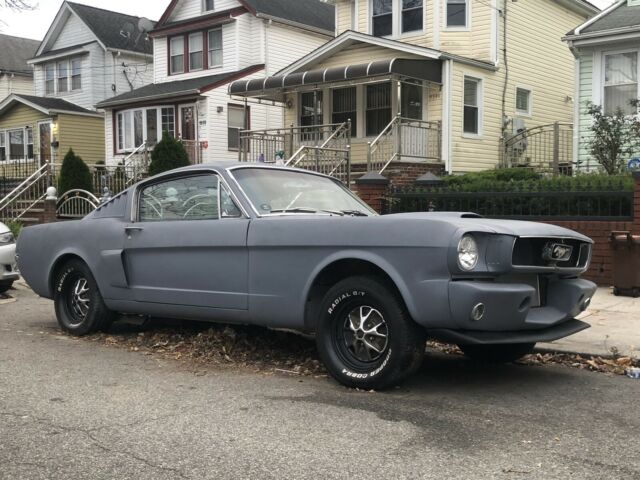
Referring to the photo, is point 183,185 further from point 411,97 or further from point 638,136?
point 411,97

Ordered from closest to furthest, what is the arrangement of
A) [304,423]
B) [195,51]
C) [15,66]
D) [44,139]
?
[304,423], [195,51], [44,139], [15,66]

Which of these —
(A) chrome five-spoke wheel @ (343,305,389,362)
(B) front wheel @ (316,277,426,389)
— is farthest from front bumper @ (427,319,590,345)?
(A) chrome five-spoke wheel @ (343,305,389,362)

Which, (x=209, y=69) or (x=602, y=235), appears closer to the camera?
(x=602, y=235)

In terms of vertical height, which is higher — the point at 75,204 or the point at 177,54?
the point at 177,54

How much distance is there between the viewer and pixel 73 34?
108 ft

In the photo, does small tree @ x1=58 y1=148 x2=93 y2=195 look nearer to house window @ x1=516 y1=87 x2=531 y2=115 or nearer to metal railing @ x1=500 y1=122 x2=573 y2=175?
metal railing @ x1=500 y1=122 x2=573 y2=175

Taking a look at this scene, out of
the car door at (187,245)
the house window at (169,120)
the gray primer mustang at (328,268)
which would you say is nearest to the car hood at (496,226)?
the gray primer mustang at (328,268)

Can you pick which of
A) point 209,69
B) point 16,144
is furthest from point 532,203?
point 16,144

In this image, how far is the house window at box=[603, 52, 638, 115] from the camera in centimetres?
1703

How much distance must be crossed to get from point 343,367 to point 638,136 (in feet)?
40.4

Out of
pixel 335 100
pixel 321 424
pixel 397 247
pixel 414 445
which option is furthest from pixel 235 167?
pixel 335 100

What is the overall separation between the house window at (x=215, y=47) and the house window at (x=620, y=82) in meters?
14.1

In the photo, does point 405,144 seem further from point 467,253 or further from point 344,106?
point 467,253

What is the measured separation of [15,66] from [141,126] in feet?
55.8
